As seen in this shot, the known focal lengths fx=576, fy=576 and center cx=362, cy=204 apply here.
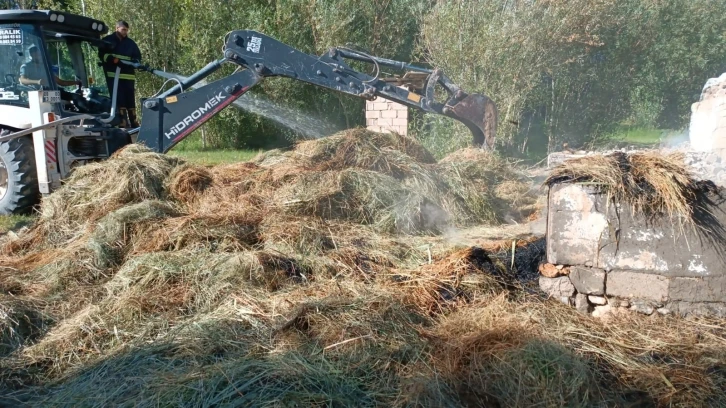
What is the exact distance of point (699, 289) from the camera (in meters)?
4.09

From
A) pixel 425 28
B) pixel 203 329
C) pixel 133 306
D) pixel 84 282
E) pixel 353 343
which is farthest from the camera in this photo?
pixel 425 28

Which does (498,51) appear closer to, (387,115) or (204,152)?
(387,115)

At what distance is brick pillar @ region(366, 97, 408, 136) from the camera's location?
12.2 meters

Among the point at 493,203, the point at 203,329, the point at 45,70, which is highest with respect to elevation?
the point at 45,70

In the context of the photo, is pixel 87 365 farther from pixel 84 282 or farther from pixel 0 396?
pixel 84 282

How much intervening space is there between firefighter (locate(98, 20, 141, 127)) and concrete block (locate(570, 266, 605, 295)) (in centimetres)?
711

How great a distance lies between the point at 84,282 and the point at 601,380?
4239 mm

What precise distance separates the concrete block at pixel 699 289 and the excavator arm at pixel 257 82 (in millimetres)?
4423

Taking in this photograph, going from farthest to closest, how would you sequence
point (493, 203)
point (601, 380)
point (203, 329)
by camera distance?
point (493, 203), point (203, 329), point (601, 380)

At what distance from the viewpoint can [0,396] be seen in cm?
362

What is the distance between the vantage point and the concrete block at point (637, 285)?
4152mm

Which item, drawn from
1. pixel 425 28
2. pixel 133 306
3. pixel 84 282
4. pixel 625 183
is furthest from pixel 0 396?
pixel 425 28

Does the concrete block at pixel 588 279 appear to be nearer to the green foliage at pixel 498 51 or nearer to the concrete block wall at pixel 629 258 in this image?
the concrete block wall at pixel 629 258

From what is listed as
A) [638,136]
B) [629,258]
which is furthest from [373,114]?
[638,136]
